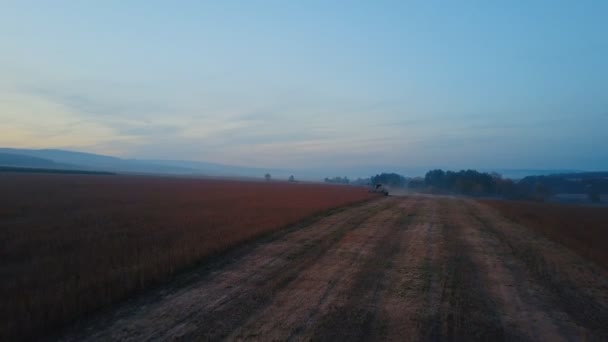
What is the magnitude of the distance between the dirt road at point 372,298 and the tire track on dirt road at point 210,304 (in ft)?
0.06

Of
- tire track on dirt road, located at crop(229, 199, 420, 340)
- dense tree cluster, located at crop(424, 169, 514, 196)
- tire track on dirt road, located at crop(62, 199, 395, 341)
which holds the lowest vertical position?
tire track on dirt road, located at crop(62, 199, 395, 341)

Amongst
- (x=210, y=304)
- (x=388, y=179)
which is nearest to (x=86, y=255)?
(x=210, y=304)

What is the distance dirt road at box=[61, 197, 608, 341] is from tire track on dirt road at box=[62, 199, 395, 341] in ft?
0.06

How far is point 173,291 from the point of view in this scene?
8.12 m

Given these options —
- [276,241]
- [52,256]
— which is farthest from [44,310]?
[276,241]

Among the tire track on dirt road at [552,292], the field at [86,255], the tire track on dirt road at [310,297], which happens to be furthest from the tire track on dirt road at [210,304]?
the tire track on dirt road at [552,292]

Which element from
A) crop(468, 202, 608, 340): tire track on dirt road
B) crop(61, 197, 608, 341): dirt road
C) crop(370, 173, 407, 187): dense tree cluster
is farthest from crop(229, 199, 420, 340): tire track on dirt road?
crop(370, 173, 407, 187): dense tree cluster

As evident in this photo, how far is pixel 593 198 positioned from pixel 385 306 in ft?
295

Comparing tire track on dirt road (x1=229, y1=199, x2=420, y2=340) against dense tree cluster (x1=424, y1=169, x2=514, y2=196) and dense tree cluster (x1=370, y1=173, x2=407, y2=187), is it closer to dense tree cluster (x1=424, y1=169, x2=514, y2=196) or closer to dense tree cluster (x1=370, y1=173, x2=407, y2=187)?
dense tree cluster (x1=424, y1=169, x2=514, y2=196)

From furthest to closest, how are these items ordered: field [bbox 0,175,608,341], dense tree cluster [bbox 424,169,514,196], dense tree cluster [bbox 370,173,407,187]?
dense tree cluster [bbox 370,173,407,187]
dense tree cluster [bbox 424,169,514,196]
field [bbox 0,175,608,341]

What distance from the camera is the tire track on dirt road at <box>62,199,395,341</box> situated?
19.5ft

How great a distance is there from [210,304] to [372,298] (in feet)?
9.96

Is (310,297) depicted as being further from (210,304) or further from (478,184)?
(478,184)

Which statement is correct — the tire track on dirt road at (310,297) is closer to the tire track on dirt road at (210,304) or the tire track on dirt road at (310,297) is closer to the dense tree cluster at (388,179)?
the tire track on dirt road at (210,304)
